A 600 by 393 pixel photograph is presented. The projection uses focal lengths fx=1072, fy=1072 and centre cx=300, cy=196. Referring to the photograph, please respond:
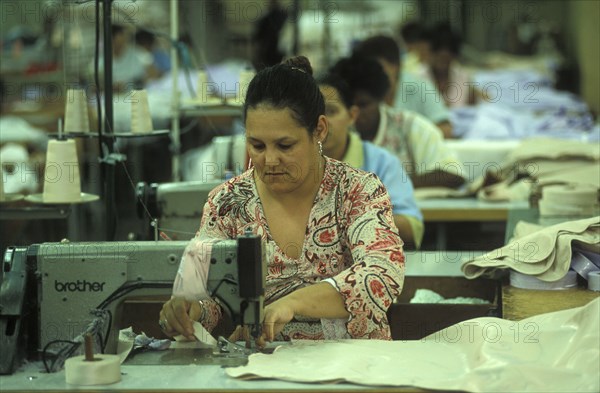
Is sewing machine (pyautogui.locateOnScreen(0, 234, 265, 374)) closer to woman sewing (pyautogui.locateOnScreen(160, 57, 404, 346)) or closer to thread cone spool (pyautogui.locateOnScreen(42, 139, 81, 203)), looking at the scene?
woman sewing (pyautogui.locateOnScreen(160, 57, 404, 346))

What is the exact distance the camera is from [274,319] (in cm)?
221

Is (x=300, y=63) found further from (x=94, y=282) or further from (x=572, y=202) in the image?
(x=572, y=202)

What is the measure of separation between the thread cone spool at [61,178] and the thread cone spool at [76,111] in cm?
18

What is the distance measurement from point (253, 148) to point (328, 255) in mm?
320

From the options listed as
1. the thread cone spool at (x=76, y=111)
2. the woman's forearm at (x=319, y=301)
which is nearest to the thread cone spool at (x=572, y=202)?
the thread cone spool at (x=76, y=111)

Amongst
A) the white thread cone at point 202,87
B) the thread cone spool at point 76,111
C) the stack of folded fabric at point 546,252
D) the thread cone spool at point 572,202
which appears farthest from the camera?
the white thread cone at point 202,87

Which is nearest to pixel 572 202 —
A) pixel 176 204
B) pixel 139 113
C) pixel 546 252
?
pixel 546 252

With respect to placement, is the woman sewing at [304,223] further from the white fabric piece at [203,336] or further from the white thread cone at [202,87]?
the white thread cone at [202,87]

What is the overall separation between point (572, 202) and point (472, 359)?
1.97m

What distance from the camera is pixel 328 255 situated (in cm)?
256

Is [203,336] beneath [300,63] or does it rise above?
beneath

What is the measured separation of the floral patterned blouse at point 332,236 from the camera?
2.39 meters

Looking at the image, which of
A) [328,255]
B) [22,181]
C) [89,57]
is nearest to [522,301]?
[328,255]

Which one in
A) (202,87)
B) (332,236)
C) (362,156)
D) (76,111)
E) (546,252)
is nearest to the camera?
(332,236)
